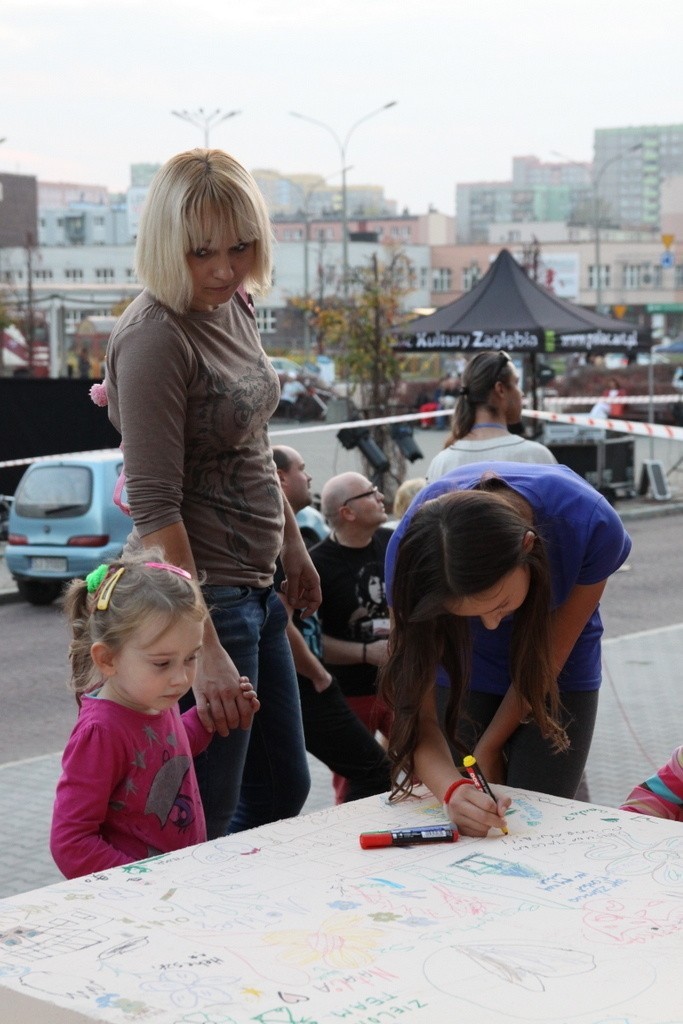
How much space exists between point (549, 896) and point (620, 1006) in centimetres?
49

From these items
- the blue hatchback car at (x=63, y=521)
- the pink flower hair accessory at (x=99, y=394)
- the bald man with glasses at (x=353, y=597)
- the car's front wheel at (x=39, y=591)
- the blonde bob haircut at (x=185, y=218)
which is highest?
the blonde bob haircut at (x=185, y=218)

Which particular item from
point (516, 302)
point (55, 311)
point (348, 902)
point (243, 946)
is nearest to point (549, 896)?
point (348, 902)

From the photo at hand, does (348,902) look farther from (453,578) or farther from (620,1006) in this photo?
(453,578)

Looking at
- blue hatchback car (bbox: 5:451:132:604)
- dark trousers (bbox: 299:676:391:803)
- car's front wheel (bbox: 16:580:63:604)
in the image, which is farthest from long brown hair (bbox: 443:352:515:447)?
car's front wheel (bbox: 16:580:63:604)

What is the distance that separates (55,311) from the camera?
29.4 m

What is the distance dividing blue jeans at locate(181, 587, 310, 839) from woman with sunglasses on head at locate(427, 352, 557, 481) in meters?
2.14

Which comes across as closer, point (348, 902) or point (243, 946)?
point (243, 946)

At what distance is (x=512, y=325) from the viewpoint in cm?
1916

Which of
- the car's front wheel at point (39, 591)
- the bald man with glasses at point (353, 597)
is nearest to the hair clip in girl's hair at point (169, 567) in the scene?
the bald man with glasses at point (353, 597)

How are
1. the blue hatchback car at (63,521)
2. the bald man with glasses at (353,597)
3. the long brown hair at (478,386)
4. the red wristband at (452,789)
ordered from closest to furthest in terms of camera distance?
the red wristband at (452,789) < the bald man with glasses at (353,597) < the long brown hair at (478,386) < the blue hatchback car at (63,521)

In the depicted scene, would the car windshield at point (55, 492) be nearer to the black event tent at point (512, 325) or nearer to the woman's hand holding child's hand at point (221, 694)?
the black event tent at point (512, 325)

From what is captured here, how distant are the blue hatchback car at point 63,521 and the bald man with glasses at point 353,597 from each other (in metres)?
6.91

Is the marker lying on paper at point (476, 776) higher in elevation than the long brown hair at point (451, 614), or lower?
lower

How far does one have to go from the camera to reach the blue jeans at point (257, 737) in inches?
132
